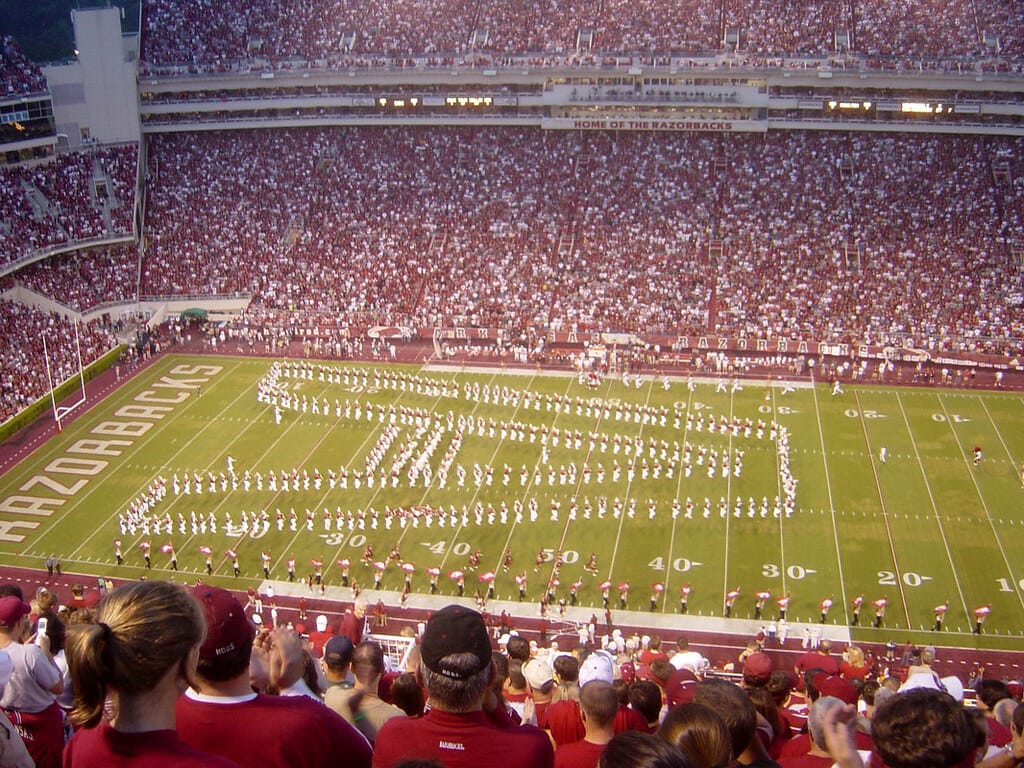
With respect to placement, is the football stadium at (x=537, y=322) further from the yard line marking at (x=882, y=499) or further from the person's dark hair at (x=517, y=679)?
the person's dark hair at (x=517, y=679)

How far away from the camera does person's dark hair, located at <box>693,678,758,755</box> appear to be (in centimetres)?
480

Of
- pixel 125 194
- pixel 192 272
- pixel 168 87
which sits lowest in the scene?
pixel 192 272

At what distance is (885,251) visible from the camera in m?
36.7

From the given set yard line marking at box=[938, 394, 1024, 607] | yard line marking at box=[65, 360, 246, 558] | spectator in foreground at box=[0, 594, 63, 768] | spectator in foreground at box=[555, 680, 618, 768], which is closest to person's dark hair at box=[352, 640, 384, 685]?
spectator in foreground at box=[555, 680, 618, 768]

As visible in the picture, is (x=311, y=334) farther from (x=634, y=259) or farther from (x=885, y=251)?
(x=885, y=251)

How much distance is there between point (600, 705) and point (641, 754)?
175 cm

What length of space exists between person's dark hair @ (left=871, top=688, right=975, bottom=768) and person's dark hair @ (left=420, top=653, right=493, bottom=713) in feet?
4.97

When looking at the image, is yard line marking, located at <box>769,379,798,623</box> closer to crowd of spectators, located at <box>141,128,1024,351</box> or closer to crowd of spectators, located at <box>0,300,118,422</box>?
crowd of spectators, located at <box>141,128,1024,351</box>

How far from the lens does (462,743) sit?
4.20m

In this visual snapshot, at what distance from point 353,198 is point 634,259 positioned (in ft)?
39.3

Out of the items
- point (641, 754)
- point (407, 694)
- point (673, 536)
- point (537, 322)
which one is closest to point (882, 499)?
point (673, 536)

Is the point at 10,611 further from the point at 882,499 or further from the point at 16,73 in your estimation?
the point at 16,73

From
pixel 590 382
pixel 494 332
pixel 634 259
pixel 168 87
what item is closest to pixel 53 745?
pixel 590 382

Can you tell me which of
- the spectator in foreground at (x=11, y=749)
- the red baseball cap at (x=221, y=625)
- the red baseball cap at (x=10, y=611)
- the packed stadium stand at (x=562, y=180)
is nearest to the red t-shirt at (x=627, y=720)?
the red baseball cap at (x=221, y=625)
